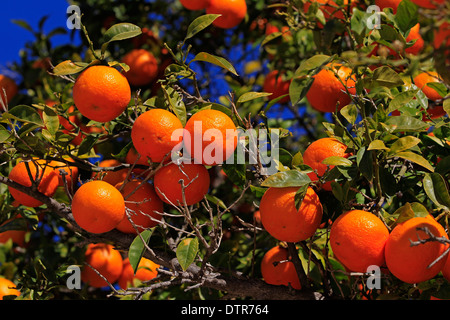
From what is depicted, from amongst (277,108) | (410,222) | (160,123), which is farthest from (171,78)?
(277,108)

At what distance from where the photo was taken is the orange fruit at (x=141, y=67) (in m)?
2.91

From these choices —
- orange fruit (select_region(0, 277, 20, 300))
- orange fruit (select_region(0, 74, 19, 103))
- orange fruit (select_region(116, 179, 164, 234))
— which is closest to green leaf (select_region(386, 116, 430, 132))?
orange fruit (select_region(116, 179, 164, 234))

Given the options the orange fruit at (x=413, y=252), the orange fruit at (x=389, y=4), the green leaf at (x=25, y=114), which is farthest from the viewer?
the orange fruit at (x=389, y=4)

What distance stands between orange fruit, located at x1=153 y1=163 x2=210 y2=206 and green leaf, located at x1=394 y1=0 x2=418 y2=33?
0.83m

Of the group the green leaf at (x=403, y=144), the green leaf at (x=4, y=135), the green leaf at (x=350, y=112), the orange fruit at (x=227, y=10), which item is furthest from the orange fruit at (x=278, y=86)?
the green leaf at (x=4, y=135)

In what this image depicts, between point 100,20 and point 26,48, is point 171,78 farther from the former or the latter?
point 26,48

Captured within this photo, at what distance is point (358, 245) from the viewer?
1409 mm

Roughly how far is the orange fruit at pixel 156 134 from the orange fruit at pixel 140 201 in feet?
0.52

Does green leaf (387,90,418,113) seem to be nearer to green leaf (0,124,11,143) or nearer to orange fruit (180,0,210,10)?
Answer: orange fruit (180,0,210,10)

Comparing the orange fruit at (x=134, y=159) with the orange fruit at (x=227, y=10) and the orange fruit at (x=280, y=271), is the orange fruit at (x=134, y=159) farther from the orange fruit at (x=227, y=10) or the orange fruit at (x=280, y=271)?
the orange fruit at (x=227, y=10)

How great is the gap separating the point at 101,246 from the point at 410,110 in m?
1.64

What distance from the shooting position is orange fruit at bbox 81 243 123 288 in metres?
2.47

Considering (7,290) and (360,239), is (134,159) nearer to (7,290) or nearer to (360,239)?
(7,290)

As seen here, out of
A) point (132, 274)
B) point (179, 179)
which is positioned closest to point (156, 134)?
point (179, 179)
